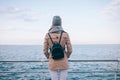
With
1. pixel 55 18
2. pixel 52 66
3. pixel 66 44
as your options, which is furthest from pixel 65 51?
pixel 55 18

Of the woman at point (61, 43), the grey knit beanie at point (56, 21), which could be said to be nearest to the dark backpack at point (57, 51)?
the woman at point (61, 43)

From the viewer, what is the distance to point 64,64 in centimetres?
356

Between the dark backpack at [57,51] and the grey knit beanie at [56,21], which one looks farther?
the grey knit beanie at [56,21]

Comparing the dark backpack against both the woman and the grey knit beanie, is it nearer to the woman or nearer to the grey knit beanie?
the woman

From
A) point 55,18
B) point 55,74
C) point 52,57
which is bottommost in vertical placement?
point 55,74

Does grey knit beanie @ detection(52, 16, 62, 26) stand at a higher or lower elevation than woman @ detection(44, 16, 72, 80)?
higher

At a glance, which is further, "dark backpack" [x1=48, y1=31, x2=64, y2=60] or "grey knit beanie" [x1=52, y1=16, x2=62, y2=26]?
"grey knit beanie" [x1=52, y1=16, x2=62, y2=26]

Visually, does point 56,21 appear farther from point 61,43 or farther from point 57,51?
point 57,51

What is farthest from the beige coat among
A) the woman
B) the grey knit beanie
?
the grey knit beanie

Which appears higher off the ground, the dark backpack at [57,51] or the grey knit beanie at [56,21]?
the grey knit beanie at [56,21]

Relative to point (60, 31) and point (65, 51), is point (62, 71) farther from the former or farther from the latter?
point (60, 31)

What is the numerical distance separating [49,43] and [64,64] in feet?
1.60

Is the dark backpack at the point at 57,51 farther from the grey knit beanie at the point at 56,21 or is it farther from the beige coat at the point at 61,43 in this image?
the grey knit beanie at the point at 56,21

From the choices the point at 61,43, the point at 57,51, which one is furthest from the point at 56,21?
the point at 57,51
